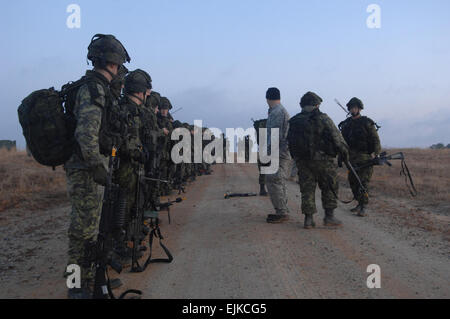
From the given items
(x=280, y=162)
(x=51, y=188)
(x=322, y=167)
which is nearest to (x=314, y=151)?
(x=322, y=167)

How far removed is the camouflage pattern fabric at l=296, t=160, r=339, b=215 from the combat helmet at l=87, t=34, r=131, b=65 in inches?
148

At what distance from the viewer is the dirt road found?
3.91m

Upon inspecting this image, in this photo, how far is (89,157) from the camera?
3.56 m

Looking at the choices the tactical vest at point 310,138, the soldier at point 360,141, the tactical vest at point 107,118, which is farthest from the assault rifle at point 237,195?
the tactical vest at point 107,118

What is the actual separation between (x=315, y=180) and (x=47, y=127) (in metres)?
4.57

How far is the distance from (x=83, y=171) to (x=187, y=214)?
4583mm

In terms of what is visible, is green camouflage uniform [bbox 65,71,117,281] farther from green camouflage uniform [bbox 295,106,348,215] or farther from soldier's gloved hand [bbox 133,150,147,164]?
green camouflage uniform [bbox 295,106,348,215]

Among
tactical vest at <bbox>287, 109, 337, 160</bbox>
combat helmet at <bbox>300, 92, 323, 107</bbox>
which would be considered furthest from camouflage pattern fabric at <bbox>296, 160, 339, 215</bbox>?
combat helmet at <bbox>300, 92, 323, 107</bbox>

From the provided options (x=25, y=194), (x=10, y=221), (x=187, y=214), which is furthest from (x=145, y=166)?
(x=25, y=194)

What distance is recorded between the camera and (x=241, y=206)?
8.72 meters

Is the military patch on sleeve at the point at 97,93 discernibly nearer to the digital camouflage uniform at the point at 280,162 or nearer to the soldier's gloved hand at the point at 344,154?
the digital camouflage uniform at the point at 280,162

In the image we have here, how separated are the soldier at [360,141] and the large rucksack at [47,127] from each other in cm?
602

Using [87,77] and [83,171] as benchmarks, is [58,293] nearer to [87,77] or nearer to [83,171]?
[83,171]

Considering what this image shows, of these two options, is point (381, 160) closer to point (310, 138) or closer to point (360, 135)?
point (360, 135)
